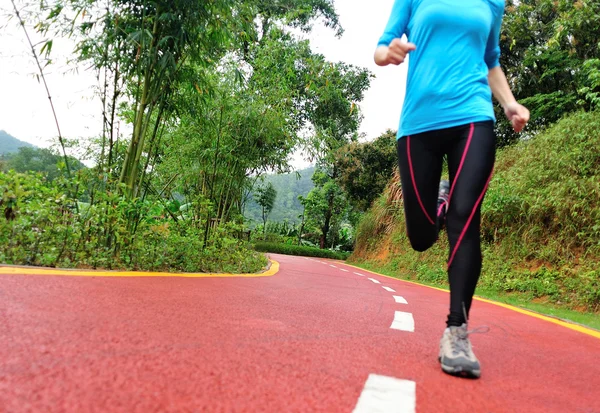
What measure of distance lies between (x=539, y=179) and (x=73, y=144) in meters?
11.4

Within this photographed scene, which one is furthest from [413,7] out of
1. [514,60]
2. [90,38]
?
[514,60]

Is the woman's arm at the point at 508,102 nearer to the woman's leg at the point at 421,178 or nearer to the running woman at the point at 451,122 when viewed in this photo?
the running woman at the point at 451,122

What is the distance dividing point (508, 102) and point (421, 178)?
67cm

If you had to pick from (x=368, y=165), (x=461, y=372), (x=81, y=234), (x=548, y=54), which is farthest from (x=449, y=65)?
(x=368, y=165)

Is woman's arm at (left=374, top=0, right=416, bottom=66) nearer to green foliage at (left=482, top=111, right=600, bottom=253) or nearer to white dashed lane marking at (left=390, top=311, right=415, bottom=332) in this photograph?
white dashed lane marking at (left=390, top=311, right=415, bottom=332)

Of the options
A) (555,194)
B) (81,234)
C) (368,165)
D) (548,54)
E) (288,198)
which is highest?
(548,54)

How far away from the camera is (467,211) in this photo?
2.12 metres

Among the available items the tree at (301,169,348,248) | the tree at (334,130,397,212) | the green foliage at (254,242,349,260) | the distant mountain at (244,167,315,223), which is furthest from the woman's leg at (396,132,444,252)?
the distant mountain at (244,167,315,223)

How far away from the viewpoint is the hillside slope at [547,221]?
27.5 ft

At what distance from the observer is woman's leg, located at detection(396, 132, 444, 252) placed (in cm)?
233

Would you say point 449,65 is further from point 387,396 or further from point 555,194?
point 555,194

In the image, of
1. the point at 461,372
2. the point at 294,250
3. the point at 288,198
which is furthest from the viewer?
the point at 288,198

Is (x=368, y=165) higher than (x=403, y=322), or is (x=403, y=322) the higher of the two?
(x=368, y=165)

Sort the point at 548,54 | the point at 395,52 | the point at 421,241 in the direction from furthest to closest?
the point at 548,54 → the point at 421,241 → the point at 395,52
